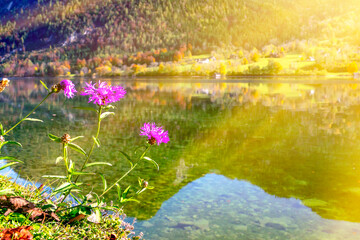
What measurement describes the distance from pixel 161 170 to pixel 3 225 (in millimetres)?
7813

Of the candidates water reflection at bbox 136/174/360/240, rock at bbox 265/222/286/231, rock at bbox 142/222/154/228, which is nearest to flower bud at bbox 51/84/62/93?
water reflection at bbox 136/174/360/240

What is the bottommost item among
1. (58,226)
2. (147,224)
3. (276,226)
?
(276,226)

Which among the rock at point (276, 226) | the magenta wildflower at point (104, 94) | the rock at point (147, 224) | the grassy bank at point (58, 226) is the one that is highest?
the magenta wildflower at point (104, 94)

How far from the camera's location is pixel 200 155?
559 inches

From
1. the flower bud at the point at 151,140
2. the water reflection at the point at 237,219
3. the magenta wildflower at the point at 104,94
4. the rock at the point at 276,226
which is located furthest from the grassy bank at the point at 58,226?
the rock at the point at 276,226

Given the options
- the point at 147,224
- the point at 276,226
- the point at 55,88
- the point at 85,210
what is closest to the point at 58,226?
the point at 85,210

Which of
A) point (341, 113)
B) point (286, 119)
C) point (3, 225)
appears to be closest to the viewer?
point (3, 225)

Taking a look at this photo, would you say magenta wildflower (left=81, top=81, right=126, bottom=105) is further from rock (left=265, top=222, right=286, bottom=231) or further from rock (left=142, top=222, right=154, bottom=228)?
rock (left=265, top=222, right=286, bottom=231)

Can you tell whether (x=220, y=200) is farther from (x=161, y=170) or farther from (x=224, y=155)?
(x=224, y=155)

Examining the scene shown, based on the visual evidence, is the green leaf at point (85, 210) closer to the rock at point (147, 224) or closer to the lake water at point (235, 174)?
the lake water at point (235, 174)

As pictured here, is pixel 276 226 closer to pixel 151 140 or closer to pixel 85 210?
pixel 151 140

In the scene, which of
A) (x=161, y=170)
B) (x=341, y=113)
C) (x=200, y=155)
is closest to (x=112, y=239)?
(x=161, y=170)

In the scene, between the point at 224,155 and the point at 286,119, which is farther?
the point at 286,119

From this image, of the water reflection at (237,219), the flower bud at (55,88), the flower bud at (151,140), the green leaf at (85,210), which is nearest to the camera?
the flower bud at (55,88)
